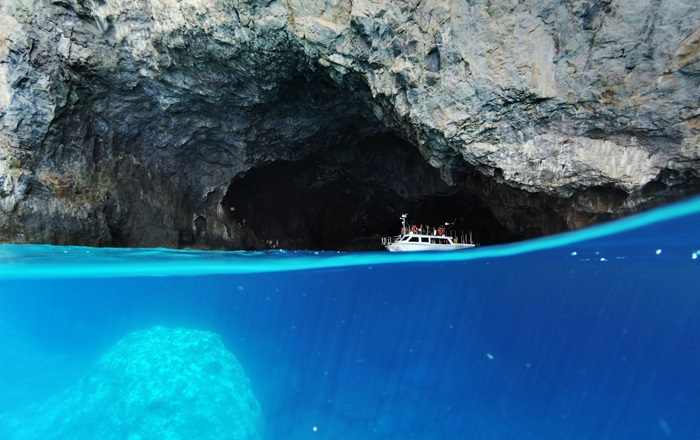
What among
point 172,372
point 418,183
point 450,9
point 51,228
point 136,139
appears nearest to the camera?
point 172,372

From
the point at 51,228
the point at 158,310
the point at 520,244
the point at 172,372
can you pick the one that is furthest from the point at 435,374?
the point at 51,228

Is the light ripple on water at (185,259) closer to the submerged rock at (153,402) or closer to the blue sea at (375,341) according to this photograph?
the blue sea at (375,341)

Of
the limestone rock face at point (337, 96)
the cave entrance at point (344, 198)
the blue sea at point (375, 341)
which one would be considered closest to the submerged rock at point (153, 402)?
the blue sea at point (375, 341)

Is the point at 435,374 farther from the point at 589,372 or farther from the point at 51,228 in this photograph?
the point at 51,228

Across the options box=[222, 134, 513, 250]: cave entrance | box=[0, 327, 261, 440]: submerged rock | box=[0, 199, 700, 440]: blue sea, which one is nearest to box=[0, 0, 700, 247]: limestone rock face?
box=[0, 199, 700, 440]: blue sea

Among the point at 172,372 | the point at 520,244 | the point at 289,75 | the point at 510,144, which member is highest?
the point at 289,75

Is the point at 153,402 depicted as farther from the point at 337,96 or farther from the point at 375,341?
the point at 337,96
